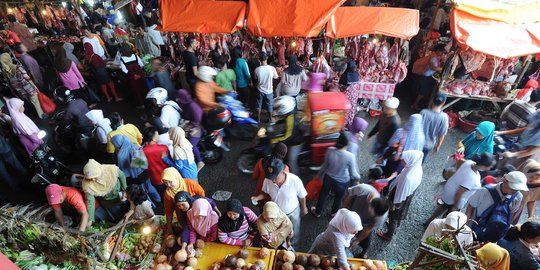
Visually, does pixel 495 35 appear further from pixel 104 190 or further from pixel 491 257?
pixel 104 190

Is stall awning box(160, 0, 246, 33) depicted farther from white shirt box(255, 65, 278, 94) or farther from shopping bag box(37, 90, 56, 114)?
shopping bag box(37, 90, 56, 114)

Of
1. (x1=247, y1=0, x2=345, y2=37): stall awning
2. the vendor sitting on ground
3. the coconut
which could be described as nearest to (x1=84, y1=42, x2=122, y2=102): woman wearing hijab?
(x1=247, y1=0, x2=345, y2=37): stall awning

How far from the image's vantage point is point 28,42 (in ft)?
32.3

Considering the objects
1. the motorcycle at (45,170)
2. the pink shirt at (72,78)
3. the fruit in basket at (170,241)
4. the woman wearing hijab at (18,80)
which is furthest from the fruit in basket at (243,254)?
the woman wearing hijab at (18,80)

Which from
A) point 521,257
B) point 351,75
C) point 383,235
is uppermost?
point 351,75

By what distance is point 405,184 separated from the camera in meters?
4.16

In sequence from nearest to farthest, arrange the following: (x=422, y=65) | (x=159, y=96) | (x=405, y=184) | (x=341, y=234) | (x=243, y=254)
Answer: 1. (x=341, y=234)
2. (x=243, y=254)
3. (x=405, y=184)
4. (x=159, y=96)
5. (x=422, y=65)

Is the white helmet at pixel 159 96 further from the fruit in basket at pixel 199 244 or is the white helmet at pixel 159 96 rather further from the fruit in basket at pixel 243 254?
the fruit in basket at pixel 243 254

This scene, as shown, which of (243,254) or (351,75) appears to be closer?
(243,254)

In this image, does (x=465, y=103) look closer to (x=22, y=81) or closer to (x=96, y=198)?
(x=96, y=198)

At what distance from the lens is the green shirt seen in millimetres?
6514

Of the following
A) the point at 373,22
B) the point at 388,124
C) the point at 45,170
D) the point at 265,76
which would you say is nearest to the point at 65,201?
the point at 45,170

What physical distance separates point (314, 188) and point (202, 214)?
1986 millimetres

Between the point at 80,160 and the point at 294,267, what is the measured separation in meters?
5.21
